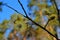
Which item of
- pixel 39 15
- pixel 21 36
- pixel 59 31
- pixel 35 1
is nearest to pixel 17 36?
pixel 21 36

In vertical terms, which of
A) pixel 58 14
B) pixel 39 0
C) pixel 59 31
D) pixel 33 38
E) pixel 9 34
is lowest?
pixel 33 38

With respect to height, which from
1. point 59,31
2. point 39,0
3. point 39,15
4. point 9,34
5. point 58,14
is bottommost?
point 9,34

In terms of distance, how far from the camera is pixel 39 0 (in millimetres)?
10727

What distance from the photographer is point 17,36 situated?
44.4ft

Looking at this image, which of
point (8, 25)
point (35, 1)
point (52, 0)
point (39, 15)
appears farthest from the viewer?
point (8, 25)

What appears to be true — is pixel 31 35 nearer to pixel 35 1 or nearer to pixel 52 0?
pixel 35 1

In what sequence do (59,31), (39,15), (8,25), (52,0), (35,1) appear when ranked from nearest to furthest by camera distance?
(52,0) → (59,31) → (35,1) → (39,15) → (8,25)

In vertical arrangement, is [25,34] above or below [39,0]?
below

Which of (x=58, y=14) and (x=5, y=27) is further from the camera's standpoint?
(x=5, y=27)

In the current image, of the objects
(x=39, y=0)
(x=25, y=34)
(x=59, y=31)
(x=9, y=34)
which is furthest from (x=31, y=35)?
(x=59, y=31)

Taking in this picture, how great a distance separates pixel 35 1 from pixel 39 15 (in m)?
1.27

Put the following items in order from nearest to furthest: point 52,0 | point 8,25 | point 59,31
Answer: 1. point 52,0
2. point 59,31
3. point 8,25

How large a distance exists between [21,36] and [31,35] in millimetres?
708

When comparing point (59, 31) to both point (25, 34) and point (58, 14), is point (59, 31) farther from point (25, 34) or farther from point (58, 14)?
point (25, 34)
